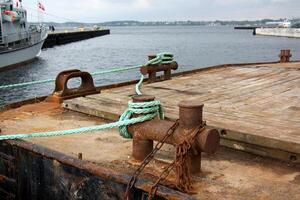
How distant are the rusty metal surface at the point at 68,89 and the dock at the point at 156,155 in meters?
0.18

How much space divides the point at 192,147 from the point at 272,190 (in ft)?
2.76

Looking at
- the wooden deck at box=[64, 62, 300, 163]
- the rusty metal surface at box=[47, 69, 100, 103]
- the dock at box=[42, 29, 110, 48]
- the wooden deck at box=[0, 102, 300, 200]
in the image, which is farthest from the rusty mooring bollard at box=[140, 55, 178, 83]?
the dock at box=[42, 29, 110, 48]

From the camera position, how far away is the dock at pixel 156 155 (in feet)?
12.8

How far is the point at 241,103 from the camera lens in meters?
6.43

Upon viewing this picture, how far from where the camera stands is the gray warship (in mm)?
33013

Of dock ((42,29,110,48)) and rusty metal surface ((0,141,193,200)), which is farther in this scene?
dock ((42,29,110,48))

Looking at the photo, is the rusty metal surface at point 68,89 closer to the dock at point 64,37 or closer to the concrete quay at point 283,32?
the dock at point 64,37

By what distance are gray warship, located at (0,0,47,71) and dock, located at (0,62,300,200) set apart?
27.0 metres

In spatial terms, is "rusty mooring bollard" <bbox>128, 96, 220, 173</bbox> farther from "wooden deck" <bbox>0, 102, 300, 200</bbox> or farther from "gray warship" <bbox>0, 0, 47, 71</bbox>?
"gray warship" <bbox>0, 0, 47, 71</bbox>

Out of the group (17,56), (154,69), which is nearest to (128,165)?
(154,69)

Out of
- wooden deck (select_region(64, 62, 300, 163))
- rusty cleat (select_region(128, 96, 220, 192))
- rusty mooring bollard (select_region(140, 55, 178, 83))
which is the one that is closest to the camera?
rusty cleat (select_region(128, 96, 220, 192))

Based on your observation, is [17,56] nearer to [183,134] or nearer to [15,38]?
[15,38]

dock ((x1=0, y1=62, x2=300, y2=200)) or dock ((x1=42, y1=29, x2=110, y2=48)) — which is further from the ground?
dock ((x1=0, y1=62, x2=300, y2=200))

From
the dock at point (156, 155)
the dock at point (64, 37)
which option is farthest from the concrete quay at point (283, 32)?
the dock at point (156, 155)
